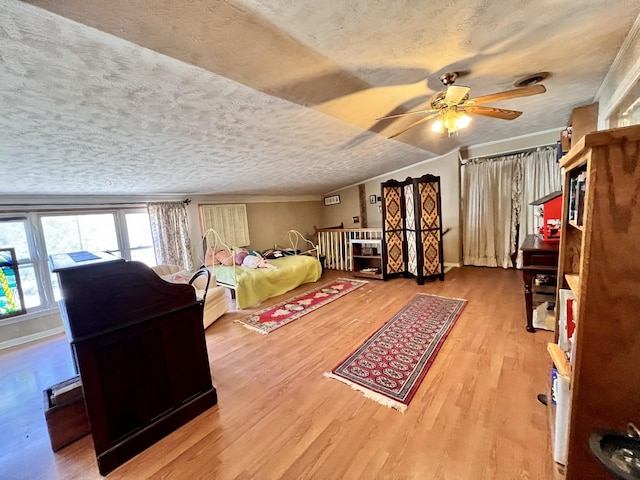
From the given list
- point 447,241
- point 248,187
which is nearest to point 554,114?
point 447,241

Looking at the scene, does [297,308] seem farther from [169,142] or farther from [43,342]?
[43,342]

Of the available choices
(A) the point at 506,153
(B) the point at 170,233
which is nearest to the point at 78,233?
(B) the point at 170,233

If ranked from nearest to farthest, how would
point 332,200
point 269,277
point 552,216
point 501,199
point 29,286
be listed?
point 552,216, point 29,286, point 269,277, point 501,199, point 332,200

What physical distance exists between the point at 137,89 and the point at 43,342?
11.8 feet

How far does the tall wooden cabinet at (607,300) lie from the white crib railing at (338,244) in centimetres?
438

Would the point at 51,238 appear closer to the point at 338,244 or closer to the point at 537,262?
the point at 338,244

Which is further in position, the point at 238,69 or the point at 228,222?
the point at 228,222

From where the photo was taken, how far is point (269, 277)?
4.19 m

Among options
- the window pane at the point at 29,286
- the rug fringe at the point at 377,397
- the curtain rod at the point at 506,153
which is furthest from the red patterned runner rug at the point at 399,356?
the window pane at the point at 29,286

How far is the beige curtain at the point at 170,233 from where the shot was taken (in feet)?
13.6

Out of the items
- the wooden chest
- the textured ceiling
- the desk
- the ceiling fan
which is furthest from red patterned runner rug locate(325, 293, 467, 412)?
the textured ceiling

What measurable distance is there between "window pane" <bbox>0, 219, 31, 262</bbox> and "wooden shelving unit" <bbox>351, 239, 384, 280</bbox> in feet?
15.9

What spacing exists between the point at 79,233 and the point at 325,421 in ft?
13.6

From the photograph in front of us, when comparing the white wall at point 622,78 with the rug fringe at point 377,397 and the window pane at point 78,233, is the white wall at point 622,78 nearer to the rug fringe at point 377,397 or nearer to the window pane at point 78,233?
the rug fringe at point 377,397
